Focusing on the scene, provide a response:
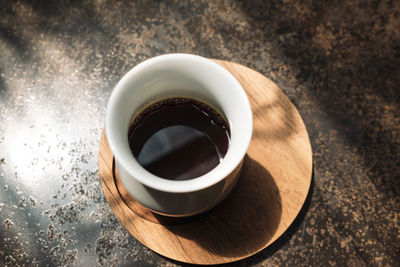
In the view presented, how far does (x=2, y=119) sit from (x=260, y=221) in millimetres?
604

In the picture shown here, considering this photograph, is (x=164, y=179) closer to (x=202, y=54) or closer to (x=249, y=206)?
(x=249, y=206)

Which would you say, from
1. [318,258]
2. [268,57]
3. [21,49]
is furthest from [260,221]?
[21,49]

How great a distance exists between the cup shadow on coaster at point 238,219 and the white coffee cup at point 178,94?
9cm

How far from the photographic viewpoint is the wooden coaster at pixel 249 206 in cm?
60

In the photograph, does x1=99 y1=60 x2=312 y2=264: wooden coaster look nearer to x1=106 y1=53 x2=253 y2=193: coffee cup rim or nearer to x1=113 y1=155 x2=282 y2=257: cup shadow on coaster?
x1=113 y1=155 x2=282 y2=257: cup shadow on coaster

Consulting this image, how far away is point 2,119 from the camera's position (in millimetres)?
798

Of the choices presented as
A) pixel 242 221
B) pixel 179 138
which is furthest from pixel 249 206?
pixel 179 138

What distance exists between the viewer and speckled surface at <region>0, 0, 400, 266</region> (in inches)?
28.5

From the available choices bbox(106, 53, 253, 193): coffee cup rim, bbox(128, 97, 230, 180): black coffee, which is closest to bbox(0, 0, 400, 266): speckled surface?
bbox(128, 97, 230, 180): black coffee

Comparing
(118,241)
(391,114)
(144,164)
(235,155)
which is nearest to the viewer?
(235,155)

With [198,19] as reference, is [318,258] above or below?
below

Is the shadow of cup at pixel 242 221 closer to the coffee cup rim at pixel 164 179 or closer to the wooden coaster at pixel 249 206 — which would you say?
the wooden coaster at pixel 249 206

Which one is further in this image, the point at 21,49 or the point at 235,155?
the point at 21,49

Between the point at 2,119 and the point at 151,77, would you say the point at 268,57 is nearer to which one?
the point at 151,77
